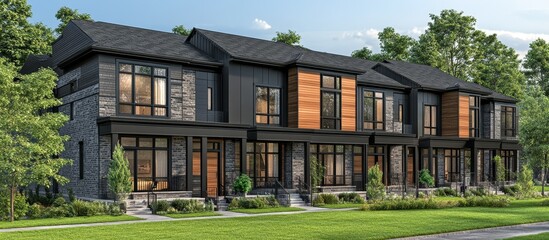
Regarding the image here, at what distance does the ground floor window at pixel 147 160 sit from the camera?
1107 inches

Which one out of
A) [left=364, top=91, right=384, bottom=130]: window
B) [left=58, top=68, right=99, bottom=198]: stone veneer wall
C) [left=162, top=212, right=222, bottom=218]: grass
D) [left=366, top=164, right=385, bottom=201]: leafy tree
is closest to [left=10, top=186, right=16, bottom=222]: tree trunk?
[left=58, top=68, right=99, bottom=198]: stone veneer wall

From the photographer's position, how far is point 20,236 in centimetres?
1778

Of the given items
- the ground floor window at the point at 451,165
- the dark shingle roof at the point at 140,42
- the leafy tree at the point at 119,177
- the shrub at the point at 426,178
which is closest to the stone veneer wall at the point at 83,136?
the dark shingle roof at the point at 140,42

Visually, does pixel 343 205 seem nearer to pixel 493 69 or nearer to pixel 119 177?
pixel 119 177

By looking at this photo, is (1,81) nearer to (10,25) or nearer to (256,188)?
(256,188)

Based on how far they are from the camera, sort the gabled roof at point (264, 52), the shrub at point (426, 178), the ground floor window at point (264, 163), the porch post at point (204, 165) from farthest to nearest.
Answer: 1. the shrub at point (426, 178)
2. the ground floor window at point (264, 163)
3. the gabled roof at point (264, 52)
4. the porch post at point (204, 165)

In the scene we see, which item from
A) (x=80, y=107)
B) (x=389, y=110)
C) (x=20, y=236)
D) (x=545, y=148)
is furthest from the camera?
(x=389, y=110)

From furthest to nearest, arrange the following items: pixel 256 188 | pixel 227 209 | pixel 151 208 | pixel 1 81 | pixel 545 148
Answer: pixel 545 148 < pixel 256 188 < pixel 227 209 < pixel 151 208 < pixel 1 81

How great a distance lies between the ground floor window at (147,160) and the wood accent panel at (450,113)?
74.8 feet

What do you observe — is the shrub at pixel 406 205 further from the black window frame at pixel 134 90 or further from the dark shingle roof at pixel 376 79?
the dark shingle roof at pixel 376 79

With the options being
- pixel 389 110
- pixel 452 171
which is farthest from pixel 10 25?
pixel 452 171

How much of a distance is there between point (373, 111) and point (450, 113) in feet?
24.8

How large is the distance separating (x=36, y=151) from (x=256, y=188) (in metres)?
13.0

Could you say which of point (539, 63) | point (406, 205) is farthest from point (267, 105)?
point (539, 63)
